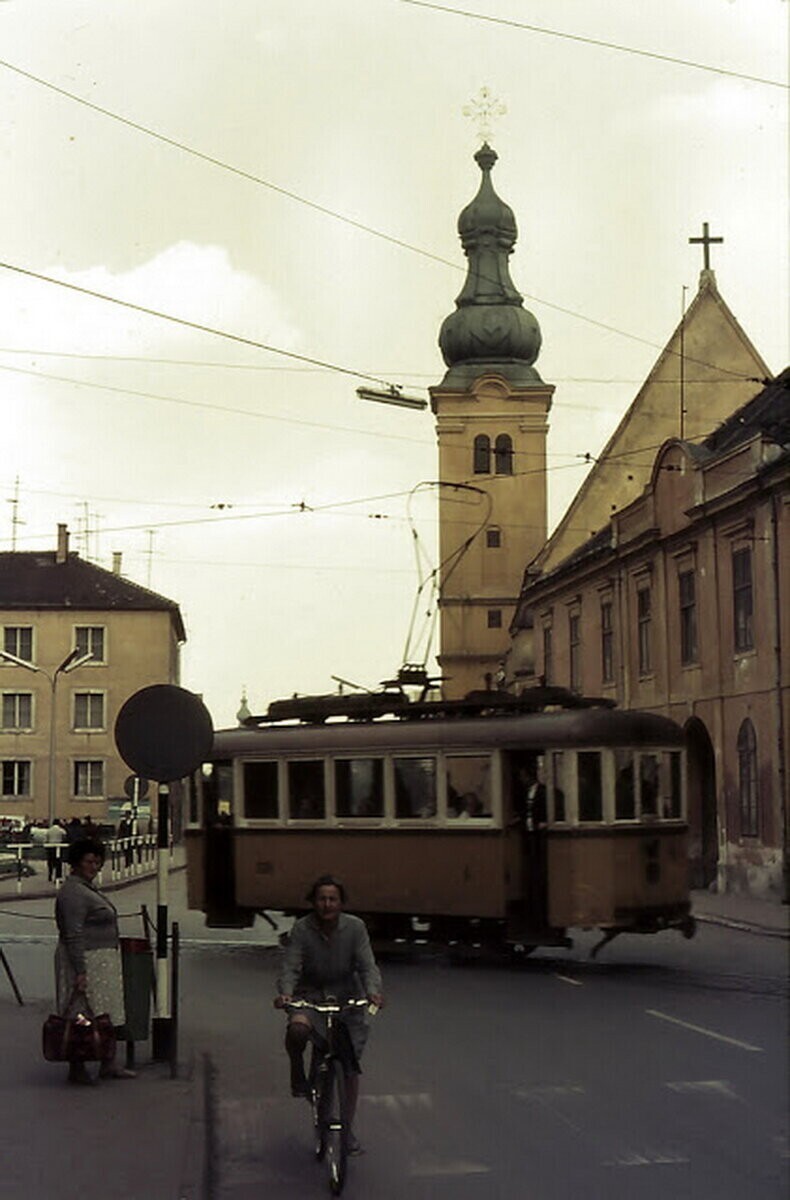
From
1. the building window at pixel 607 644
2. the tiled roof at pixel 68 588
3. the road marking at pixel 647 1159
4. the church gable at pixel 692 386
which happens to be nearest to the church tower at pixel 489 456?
the church gable at pixel 692 386

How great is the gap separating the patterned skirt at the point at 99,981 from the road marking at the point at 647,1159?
3.96m

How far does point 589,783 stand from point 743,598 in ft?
50.5

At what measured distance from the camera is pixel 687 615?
3775 centimetres

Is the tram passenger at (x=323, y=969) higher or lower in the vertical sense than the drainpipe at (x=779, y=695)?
lower

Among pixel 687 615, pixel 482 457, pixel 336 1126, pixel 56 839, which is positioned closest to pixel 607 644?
pixel 687 615

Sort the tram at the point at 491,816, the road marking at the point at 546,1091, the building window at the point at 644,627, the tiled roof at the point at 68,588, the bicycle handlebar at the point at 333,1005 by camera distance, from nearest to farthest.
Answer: the bicycle handlebar at the point at 333,1005 < the road marking at the point at 546,1091 < the tiled roof at the point at 68,588 < the tram at the point at 491,816 < the building window at the point at 644,627

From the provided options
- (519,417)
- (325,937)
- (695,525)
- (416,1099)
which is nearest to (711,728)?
(695,525)

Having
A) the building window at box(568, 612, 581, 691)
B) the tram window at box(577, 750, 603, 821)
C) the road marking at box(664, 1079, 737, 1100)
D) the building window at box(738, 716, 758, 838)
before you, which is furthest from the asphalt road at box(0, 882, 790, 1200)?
the building window at box(568, 612, 581, 691)

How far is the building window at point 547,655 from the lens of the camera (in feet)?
159

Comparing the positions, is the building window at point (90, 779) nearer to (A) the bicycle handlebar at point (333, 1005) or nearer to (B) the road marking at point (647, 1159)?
(A) the bicycle handlebar at point (333, 1005)

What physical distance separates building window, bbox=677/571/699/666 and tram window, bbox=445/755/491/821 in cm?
1767

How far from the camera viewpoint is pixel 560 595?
47.2 meters

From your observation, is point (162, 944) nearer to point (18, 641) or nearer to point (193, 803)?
point (18, 641)

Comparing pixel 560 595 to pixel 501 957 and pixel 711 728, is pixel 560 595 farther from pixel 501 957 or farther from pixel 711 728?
pixel 501 957
